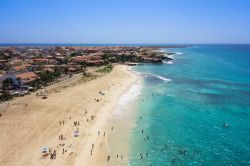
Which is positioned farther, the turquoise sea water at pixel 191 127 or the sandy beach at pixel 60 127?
the turquoise sea water at pixel 191 127

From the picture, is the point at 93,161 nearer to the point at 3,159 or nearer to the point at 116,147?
the point at 116,147

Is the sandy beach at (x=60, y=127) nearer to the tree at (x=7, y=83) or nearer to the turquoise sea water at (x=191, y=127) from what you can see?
the turquoise sea water at (x=191, y=127)

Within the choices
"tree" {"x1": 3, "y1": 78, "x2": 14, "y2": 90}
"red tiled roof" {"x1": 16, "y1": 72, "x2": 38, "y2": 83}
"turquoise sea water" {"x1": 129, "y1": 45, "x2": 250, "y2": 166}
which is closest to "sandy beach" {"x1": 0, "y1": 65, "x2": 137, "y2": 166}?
"turquoise sea water" {"x1": 129, "y1": 45, "x2": 250, "y2": 166}

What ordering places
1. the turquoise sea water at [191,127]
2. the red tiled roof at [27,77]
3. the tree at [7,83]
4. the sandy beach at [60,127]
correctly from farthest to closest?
the red tiled roof at [27,77], the tree at [7,83], the turquoise sea water at [191,127], the sandy beach at [60,127]

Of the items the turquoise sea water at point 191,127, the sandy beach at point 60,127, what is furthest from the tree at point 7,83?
the turquoise sea water at point 191,127

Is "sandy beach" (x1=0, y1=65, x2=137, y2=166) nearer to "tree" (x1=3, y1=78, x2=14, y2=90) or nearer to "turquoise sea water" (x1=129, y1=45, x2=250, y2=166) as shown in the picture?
"turquoise sea water" (x1=129, y1=45, x2=250, y2=166)

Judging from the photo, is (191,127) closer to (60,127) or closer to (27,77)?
(60,127)

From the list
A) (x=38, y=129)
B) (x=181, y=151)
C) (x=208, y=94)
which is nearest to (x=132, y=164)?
(x=181, y=151)

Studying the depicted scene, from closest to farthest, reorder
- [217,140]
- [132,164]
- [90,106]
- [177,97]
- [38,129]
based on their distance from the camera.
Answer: [132,164]
[217,140]
[38,129]
[90,106]
[177,97]
